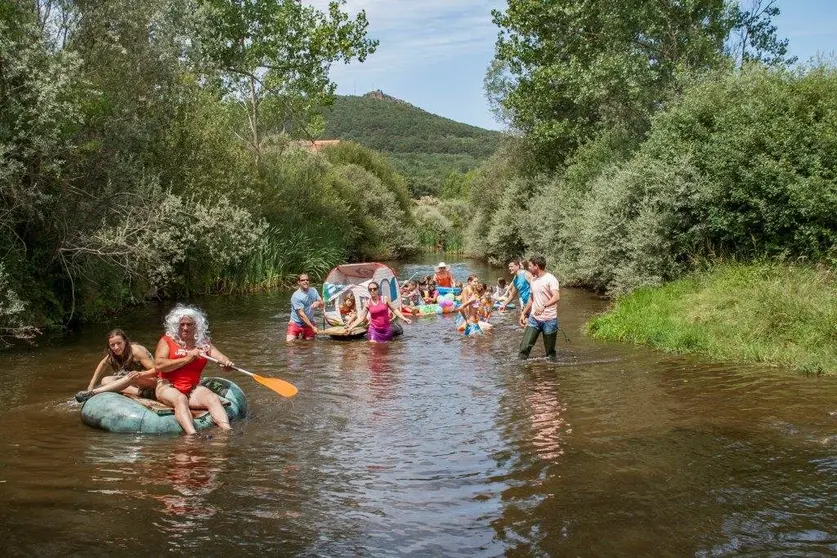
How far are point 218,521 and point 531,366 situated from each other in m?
7.44

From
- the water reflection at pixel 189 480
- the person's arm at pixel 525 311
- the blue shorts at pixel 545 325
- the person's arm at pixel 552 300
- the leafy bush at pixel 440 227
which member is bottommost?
the water reflection at pixel 189 480

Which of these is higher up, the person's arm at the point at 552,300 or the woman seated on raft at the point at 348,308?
the person's arm at the point at 552,300

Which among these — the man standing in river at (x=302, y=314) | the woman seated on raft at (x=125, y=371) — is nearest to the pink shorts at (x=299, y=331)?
the man standing in river at (x=302, y=314)

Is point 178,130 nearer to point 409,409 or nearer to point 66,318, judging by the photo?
point 66,318

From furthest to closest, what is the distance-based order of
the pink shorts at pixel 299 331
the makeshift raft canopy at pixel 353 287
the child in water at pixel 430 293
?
1. the child in water at pixel 430 293
2. the makeshift raft canopy at pixel 353 287
3. the pink shorts at pixel 299 331

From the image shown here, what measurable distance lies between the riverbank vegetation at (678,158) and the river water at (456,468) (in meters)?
2.89

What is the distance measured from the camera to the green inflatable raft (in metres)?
9.02

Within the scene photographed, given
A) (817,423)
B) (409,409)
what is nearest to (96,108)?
(409,409)

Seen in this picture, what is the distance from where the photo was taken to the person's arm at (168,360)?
362 inches

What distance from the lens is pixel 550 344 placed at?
13070mm

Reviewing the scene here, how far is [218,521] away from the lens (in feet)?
20.6

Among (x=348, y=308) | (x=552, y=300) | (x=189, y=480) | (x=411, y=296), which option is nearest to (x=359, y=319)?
(x=348, y=308)

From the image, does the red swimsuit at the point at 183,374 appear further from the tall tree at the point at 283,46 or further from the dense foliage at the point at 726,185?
the tall tree at the point at 283,46

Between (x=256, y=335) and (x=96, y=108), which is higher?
(x=96, y=108)
